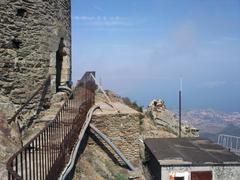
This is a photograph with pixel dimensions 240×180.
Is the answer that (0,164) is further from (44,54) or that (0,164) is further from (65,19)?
(65,19)

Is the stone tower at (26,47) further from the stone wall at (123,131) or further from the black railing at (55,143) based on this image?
the stone wall at (123,131)

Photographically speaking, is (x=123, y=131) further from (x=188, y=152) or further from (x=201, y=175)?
(x=201, y=175)

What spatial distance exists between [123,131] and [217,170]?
12.2ft

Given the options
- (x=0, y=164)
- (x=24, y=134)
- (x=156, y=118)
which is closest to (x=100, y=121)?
(x=24, y=134)

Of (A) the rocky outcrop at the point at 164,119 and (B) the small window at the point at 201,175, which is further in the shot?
(A) the rocky outcrop at the point at 164,119

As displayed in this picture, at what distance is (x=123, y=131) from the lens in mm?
13445

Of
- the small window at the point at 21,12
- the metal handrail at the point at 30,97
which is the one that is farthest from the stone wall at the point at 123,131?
the small window at the point at 21,12

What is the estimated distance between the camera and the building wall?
38.3 ft

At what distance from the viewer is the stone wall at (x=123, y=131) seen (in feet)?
43.6

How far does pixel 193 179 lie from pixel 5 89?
22.5 feet

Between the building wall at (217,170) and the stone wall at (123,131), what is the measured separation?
2.13 m

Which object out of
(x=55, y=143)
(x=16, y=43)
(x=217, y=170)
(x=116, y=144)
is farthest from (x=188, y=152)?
(x=16, y=43)

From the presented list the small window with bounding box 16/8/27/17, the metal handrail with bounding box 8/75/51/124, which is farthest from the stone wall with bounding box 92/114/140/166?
the small window with bounding box 16/8/27/17

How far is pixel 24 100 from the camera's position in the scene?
38.5 feet
